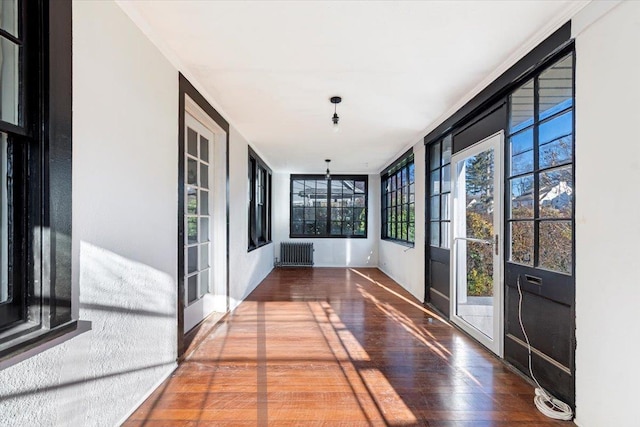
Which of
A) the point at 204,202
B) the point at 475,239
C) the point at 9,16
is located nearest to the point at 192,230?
the point at 204,202

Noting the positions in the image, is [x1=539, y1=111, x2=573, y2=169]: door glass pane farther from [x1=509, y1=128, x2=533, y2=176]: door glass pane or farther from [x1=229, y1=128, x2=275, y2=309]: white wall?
[x1=229, y1=128, x2=275, y2=309]: white wall

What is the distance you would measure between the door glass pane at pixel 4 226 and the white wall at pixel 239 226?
2.72 meters

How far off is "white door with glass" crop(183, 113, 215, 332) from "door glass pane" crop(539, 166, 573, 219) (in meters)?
3.02

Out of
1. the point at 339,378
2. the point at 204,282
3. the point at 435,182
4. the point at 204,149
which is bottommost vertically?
the point at 339,378

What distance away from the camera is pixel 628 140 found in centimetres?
160

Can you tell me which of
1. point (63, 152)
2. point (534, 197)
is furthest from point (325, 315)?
point (63, 152)

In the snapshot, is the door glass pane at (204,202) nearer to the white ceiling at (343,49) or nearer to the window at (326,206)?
the white ceiling at (343,49)

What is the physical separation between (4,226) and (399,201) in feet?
19.8

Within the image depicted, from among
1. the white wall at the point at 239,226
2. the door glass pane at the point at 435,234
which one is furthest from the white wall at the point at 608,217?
the white wall at the point at 239,226

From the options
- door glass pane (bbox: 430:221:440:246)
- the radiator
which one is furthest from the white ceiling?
the radiator

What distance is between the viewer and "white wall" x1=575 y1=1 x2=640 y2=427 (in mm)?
1570

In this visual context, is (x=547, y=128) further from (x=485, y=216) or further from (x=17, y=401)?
(x=17, y=401)

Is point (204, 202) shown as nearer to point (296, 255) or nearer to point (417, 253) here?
point (417, 253)

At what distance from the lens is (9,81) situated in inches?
50.9
